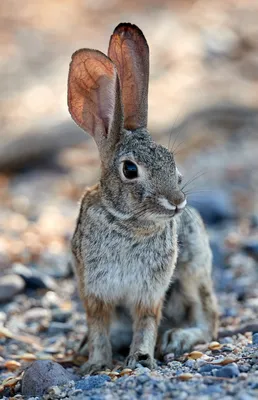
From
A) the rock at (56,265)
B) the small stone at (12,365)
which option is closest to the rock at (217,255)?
the rock at (56,265)

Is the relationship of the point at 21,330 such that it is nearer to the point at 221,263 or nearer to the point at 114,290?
the point at 114,290

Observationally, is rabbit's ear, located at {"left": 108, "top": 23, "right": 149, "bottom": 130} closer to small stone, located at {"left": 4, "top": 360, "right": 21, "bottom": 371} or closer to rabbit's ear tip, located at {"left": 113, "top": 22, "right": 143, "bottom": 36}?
rabbit's ear tip, located at {"left": 113, "top": 22, "right": 143, "bottom": 36}

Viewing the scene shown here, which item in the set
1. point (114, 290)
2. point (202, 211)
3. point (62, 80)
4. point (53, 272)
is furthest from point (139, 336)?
point (62, 80)

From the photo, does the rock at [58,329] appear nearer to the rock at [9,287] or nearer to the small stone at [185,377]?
the rock at [9,287]

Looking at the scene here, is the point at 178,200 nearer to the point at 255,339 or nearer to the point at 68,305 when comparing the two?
the point at 255,339

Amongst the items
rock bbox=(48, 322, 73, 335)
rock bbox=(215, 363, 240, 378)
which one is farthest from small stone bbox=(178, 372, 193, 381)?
rock bbox=(48, 322, 73, 335)

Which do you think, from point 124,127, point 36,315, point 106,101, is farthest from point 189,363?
point 36,315
